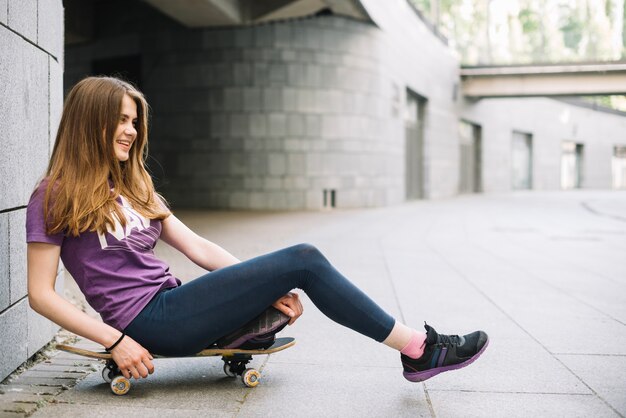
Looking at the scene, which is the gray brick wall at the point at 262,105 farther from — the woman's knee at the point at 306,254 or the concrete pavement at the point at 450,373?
the woman's knee at the point at 306,254

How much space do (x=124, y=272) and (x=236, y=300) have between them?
0.49 m

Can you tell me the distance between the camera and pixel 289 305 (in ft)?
9.80

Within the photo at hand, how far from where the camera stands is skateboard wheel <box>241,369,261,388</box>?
307 centimetres

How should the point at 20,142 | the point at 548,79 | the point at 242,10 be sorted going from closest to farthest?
the point at 20,142, the point at 242,10, the point at 548,79

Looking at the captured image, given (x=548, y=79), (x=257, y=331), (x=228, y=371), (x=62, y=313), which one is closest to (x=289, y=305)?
(x=257, y=331)

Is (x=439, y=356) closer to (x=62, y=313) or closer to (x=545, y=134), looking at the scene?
(x=62, y=313)

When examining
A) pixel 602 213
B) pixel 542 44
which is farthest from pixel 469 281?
pixel 542 44

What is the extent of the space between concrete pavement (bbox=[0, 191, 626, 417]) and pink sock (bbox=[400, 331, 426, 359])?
187mm

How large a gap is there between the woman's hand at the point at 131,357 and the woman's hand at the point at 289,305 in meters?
0.60

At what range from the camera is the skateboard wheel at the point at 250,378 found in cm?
307

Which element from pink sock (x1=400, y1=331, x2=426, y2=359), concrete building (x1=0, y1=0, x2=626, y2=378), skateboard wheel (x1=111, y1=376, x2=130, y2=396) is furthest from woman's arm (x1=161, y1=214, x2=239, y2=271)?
concrete building (x1=0, y1=0, x2=626, y2=378)

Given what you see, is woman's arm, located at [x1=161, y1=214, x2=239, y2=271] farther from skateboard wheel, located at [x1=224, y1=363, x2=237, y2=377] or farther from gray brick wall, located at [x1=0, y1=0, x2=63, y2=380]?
gray brick wall, located at [x1=0, y1=0, x2=63, y2=380]

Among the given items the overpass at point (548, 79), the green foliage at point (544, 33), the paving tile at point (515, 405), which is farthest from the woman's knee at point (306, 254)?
the overpass at point (548, 79)

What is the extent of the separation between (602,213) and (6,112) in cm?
1697
